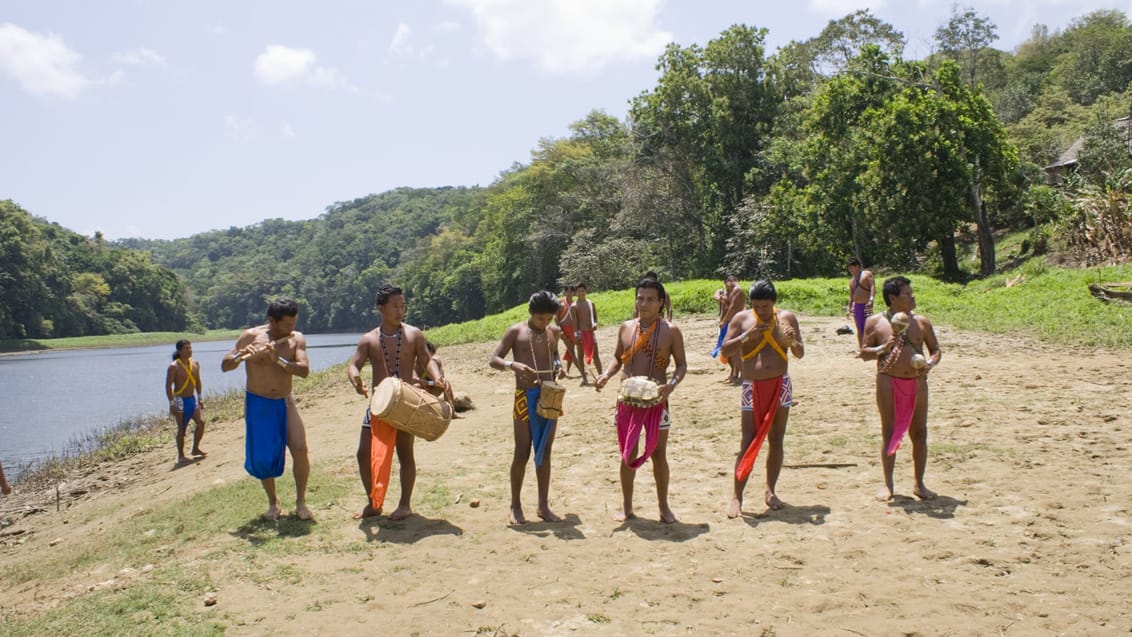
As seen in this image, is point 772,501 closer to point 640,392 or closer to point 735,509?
point 735,509

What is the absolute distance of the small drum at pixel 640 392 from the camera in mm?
6062

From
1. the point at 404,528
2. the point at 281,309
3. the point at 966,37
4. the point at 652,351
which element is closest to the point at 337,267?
the point at 966,37

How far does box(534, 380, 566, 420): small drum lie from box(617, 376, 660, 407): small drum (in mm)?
527

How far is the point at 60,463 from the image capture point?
51.3ft

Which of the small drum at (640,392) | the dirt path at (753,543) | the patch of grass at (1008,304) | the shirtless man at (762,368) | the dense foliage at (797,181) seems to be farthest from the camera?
the dense foliage at (797,181)

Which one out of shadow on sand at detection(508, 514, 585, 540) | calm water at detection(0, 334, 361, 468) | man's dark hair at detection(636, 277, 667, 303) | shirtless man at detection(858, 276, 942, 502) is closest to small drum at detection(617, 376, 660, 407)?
man's dark hair at detection(636, 277, 667, 303)

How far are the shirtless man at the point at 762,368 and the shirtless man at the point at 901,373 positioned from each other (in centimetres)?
75

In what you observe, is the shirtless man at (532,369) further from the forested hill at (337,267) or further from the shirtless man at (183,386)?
→ the forested hill at (337,267)

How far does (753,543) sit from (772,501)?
866 mm

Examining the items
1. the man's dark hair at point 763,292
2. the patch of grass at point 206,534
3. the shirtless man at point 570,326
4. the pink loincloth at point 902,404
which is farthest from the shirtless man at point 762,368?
the shirtless man at point 570,326

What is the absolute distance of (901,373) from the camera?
260 inches

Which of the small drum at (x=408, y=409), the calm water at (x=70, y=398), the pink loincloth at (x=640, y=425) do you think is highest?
the small drum at (x=408, y=409)

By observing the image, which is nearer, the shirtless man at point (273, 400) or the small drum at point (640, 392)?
the small drum at point (640, 392)

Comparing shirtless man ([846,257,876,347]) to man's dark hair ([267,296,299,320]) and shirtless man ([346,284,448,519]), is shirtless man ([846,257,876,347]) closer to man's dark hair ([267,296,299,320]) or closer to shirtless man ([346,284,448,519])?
shirtless man ([346,284,448,519])
